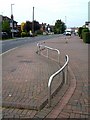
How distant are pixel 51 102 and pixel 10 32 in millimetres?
64876

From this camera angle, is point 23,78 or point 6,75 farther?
point 6,75

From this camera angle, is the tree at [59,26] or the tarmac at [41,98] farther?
→ the tree at [59,26]

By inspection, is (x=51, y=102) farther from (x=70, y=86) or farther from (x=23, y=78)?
(x=23, y=78)

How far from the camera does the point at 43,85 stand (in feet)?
26.6

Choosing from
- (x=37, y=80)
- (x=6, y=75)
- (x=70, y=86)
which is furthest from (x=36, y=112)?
(x=6, y=75)

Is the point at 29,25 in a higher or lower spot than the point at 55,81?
higher

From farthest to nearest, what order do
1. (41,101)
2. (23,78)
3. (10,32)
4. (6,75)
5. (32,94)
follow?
(10,32)
(6,75)
(23,78)
(32,94)
(41,101)

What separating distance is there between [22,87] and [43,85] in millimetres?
640

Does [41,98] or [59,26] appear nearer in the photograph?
[41,98]

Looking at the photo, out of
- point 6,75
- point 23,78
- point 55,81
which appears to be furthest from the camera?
point 6,75

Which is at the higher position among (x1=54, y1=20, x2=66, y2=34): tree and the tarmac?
(x1=54, y1=20, x2=66, y2=34): tree

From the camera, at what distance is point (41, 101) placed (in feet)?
20.5

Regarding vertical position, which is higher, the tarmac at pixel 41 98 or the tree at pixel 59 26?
the tree at pixel 59 26

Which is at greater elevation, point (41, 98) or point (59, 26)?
point (59, 26)
